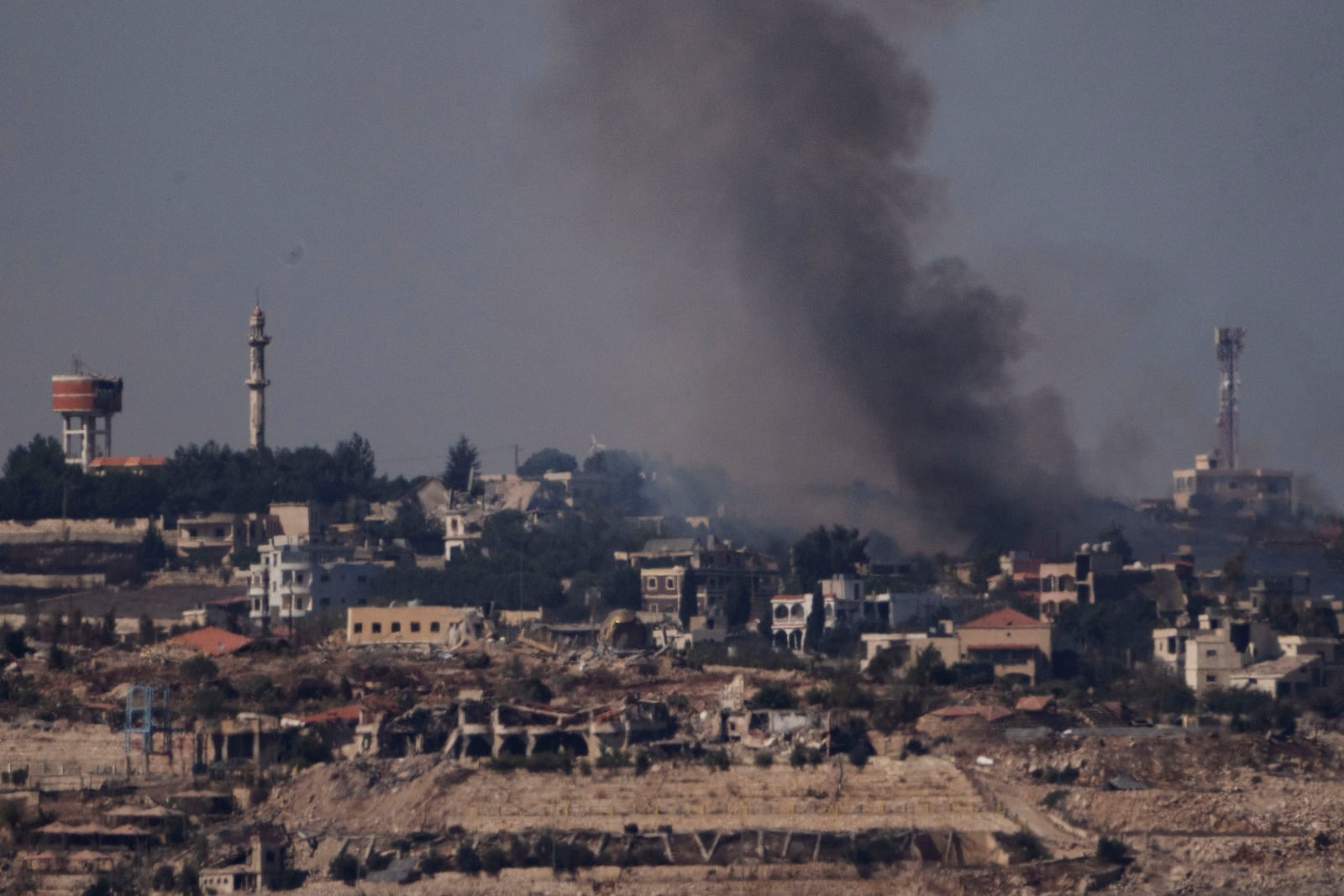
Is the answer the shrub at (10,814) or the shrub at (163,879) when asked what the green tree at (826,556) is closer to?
the shrub at (10,814)

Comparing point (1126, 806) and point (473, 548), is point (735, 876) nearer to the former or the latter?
point (1126, 806)

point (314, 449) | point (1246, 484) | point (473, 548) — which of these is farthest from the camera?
point (1246, 484)

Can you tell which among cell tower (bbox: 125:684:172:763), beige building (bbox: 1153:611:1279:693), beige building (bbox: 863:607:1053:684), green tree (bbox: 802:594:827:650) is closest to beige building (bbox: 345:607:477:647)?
green tree (bbox: 802:594:827:650)

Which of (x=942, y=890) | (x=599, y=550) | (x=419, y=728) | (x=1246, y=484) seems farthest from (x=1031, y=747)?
(x=1246, y=484)

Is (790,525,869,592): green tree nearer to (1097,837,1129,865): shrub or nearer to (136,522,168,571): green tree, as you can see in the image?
(136,522,168,571): green tree

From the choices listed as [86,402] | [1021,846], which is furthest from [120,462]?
[1021,846]

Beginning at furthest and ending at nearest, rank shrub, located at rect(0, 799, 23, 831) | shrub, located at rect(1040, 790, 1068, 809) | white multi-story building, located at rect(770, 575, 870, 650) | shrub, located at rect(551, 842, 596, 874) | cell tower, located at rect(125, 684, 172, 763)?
white multi-story building, located at rect(770, 575, 870, 650)
cell tower, located at rect(125, 684, 172, 763)
shrub, located at rect(0, 799, 23, 831)
shrub, located at rect(1040, 790, 1068, 809)
shrub, located at rect(551, 842, 596, 874)
